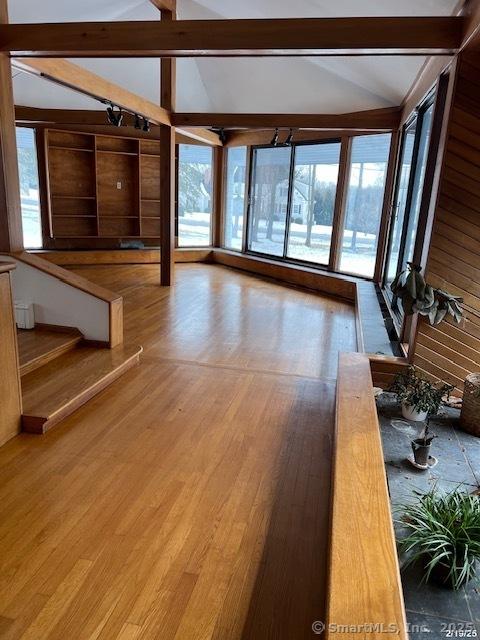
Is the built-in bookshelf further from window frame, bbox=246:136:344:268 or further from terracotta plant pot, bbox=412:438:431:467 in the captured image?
terracotta plant pot, bbox=412:438:431:467

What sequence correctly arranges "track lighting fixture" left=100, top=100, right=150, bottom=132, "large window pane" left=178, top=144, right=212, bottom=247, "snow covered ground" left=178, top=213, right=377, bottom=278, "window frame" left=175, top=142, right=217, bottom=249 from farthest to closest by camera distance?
"large window pane" left=178, top=144, right=212, bottom=247 → "window frame" left=175, top=142, right=217, bottom=249 → "snow covered ground" left=178, top=213, right=377, bottom=278 → "track lighting fixture" left=100, top=100, right=150, bottom=132

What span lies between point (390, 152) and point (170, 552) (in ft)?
19.3

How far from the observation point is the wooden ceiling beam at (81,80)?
12.4 ft

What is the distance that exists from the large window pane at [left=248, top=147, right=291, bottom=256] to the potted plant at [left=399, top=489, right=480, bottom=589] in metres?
6.60

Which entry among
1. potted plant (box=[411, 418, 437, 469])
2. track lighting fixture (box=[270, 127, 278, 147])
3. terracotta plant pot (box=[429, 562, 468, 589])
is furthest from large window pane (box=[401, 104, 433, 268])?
track lighting fixture (box=[270, 127, 278, 147])

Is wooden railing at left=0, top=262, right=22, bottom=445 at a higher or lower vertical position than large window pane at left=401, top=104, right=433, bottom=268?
lower

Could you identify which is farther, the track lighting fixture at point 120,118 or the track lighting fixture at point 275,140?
the track lighting fixture at point 275,140

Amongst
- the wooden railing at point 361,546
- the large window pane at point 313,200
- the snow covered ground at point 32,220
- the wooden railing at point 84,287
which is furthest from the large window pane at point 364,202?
the snow covered ground at point 32,220

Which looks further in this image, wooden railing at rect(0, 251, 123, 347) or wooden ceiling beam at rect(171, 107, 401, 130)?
wooden ceiling beam at rect(171, 107, 401, 130)

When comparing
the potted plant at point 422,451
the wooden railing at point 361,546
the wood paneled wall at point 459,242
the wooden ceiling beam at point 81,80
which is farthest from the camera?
the wooden ceiling beam at point 81,80

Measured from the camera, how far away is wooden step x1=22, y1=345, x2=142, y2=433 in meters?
2.71

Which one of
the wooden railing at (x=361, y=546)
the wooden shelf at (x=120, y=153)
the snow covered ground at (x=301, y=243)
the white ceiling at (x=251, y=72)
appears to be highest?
the white ceiling at (x=251, y=72)

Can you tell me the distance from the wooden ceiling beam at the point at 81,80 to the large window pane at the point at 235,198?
339 centimetres

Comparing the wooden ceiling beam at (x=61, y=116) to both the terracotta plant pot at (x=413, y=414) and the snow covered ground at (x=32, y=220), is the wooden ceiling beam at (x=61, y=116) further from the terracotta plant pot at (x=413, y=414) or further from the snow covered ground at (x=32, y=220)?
the terracotta plant pot at (x=413, y=414)
